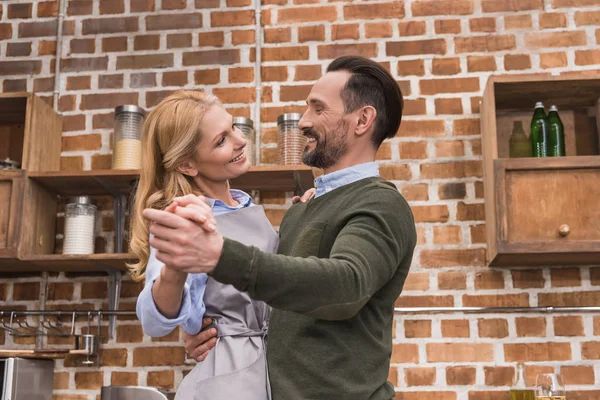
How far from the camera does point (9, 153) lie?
2.93 metres

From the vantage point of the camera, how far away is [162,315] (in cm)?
132

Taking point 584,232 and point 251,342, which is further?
point 584,232

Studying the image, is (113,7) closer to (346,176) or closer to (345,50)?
(345,50)

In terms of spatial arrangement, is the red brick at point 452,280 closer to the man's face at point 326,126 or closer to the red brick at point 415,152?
the red brick at point 415,152

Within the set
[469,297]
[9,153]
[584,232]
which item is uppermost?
[9,153]

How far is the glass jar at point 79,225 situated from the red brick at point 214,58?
26.2 inches

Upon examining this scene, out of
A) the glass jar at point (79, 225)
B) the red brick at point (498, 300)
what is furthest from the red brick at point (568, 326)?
Result: the glass jar at point (79, 225)

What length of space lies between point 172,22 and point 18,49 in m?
0.64

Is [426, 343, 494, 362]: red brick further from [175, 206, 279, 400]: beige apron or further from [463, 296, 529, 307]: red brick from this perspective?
[175, 206, 279, 400]: beige apron

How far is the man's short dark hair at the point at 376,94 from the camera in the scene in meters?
1.64

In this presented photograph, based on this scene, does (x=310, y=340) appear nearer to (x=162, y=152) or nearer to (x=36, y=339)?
(x=162, y=152)

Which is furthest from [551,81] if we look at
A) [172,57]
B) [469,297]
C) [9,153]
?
[9,153]

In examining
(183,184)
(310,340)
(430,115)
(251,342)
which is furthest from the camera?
(430,115)

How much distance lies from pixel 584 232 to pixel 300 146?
969mm
